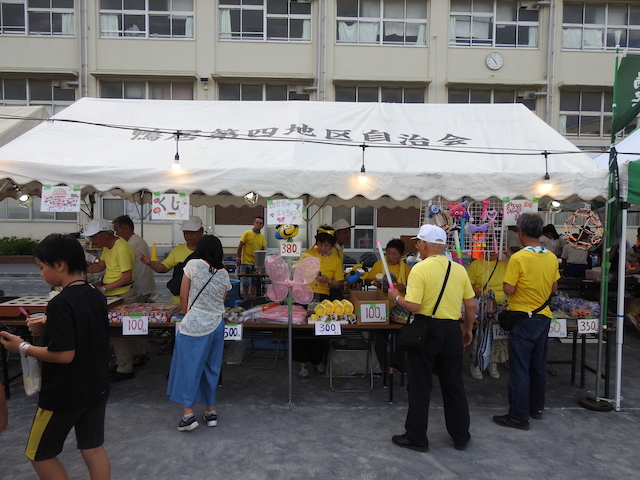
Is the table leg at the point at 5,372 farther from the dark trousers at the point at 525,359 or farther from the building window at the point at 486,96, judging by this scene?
the building window at the point at 486,96

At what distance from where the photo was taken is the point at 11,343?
7.26 feet

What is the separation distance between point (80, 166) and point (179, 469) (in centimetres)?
284

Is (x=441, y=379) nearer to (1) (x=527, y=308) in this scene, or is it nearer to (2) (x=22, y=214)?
(1) (x=527, y=308)

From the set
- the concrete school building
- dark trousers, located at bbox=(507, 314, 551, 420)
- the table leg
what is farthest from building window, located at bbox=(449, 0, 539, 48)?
the table leg

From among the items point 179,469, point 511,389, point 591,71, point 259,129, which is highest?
point 591,71

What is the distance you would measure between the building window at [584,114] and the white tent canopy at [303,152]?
1279 centimetres

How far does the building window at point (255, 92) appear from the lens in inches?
613

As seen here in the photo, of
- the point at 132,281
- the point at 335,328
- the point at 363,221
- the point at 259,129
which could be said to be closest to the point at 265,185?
the point at 259,129

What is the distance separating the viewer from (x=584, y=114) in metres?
15.9

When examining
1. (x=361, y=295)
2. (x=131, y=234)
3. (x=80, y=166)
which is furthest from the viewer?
(x=131, y=234)

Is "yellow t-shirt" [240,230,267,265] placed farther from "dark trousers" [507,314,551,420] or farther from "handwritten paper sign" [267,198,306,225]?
"dark trousers" [507,314,551,420]

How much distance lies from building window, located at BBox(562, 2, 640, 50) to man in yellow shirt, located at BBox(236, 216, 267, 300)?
14.0 metres

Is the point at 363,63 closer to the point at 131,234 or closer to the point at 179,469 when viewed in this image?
the point at 131,234

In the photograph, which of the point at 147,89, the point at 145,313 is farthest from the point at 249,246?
the point at 147,89
